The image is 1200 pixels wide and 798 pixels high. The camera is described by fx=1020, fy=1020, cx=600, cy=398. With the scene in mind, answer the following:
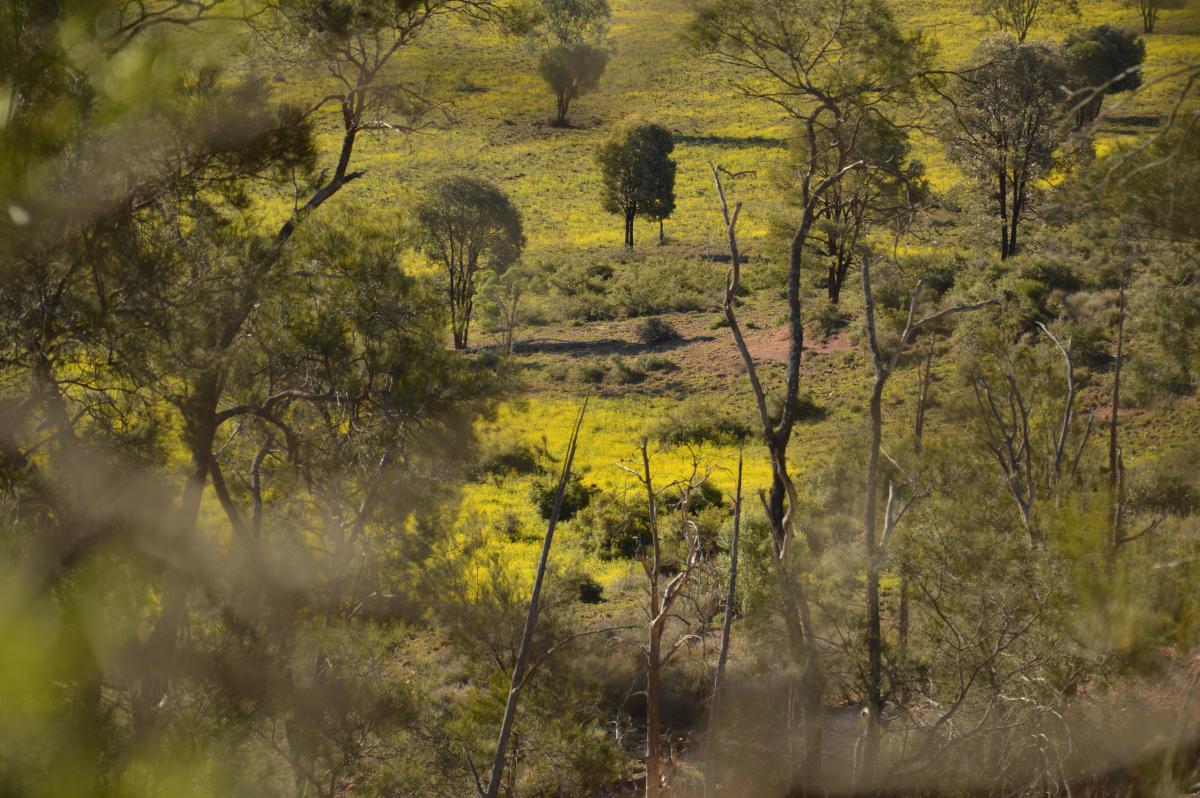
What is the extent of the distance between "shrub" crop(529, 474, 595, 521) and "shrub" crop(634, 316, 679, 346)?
524 inches

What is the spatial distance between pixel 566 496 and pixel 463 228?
18.4 meters

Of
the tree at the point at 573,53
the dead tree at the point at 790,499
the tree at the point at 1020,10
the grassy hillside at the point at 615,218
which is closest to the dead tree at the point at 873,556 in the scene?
the dead tree at the point at 790,499

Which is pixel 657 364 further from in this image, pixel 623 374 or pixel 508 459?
pixel 508 459

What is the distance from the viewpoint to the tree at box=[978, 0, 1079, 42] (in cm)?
6084

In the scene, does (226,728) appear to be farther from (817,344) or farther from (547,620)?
(817,344)

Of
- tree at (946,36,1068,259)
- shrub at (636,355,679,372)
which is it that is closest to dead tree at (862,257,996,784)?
tree at (946,36,1068,259)

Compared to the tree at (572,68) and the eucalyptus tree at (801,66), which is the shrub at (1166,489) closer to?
the eucalyptus tree at (801,66)

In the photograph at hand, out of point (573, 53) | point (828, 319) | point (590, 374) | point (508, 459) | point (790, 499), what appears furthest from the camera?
point (573, 53)

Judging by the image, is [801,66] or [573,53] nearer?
[801,66]

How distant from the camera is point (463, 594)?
1333 cm

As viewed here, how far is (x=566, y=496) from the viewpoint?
23.2 m

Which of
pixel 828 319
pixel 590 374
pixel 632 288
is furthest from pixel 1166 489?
pixel 632 288

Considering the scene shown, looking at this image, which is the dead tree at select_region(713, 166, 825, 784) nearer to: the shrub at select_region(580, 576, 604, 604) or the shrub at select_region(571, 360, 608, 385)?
the shrub at select_region(580, 576, 604, 604)

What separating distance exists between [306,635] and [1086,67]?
51.1 meters
